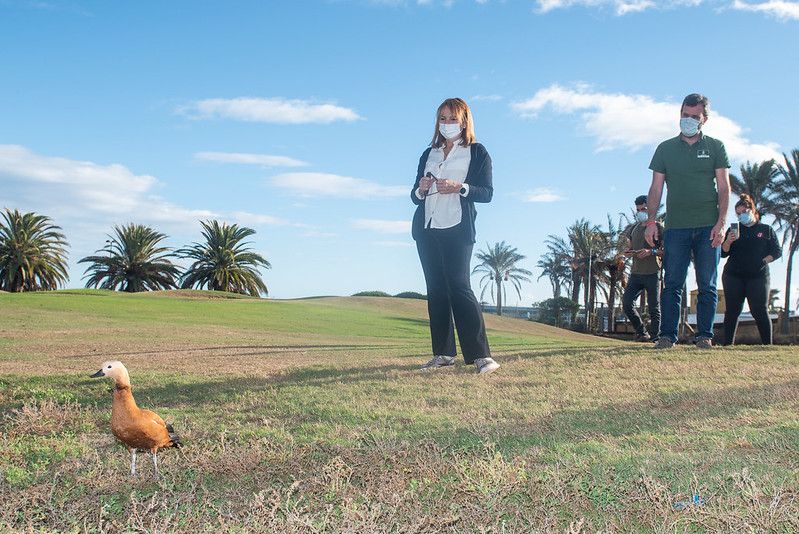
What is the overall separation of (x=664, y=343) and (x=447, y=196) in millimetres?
3877

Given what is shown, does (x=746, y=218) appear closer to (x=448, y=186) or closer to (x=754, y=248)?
(x=754, y=248)

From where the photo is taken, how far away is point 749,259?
33.0ft

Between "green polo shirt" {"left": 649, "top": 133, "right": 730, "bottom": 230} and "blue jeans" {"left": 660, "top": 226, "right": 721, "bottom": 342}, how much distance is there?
145mm

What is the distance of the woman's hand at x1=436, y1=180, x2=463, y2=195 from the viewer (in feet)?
21.2

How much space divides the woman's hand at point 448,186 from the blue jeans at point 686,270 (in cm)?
341

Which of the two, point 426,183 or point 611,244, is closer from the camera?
point 426,183

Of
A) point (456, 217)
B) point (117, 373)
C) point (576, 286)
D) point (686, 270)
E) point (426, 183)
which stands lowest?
point (117, 373)

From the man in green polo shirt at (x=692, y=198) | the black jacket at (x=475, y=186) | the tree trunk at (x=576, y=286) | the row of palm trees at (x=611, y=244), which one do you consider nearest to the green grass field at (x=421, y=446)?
the man in green polo shirt at (x=692, y=198)

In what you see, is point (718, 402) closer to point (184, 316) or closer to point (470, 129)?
point (470, 129)

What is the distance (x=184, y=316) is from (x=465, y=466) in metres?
21.4

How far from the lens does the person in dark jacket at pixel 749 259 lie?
9.97 m

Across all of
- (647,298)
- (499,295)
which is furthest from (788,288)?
(647,298)

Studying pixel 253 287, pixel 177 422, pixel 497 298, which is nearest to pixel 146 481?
pixel 177 422

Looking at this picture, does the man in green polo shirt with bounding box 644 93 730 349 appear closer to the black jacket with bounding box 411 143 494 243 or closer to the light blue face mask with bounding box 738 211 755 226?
the light blue face mask with bounding box 738 211 755 226
